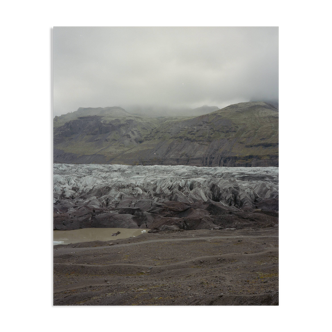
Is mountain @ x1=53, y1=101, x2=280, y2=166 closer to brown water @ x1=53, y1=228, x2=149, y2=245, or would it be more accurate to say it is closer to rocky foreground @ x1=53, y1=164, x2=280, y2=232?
rocky foreground @ x1=53, y1=164, x2=280, y2=232

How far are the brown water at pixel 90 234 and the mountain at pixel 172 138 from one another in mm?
971

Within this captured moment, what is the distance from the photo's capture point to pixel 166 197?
3.01 m

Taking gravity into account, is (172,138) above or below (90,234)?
above

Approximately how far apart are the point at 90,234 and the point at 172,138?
1.83 m

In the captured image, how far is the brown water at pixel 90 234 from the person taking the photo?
2.76m

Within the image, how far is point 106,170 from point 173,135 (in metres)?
1.14

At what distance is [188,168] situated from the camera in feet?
10.0

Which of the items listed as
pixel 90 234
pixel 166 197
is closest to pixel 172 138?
pixel 166 197

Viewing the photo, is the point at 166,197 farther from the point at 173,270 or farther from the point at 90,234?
the point at 90,234

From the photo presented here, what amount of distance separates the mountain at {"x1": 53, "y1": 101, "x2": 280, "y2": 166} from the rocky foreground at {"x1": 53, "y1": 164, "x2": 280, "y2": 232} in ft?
0.48

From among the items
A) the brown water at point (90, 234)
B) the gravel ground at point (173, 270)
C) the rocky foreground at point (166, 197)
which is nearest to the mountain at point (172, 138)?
the rocky foreground at point (166, 197)

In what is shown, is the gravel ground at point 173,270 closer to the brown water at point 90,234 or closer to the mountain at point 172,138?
the brown water at point 90,234
